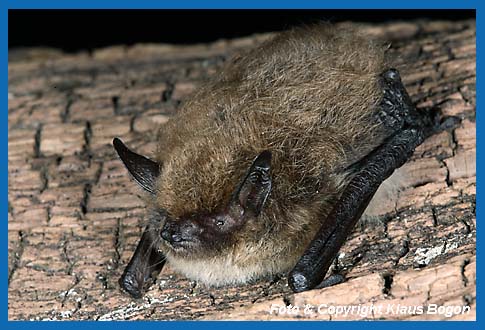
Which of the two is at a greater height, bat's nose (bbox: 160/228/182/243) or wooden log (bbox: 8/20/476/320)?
wooden log (bbox: 8/20/476/320)

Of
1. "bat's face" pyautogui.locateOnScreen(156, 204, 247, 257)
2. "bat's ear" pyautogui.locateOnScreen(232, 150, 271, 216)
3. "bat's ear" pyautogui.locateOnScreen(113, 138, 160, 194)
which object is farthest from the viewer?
"bat's ear" pyautogui.locateOnScreen(113, 138, 160, 194)

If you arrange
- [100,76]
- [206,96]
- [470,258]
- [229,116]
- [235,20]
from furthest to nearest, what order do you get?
[235,20], [100,76], [206,96], [229,116], [470,258]

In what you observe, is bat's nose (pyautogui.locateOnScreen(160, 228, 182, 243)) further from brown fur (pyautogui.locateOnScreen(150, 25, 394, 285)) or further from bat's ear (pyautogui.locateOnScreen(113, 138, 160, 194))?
bat's ear (pyautogui.locateOnScreen(113, 138, 160, 194))

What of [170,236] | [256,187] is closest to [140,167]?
[170,236]

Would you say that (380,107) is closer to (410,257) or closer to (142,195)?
(410,257)

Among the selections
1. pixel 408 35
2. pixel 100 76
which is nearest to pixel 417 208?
pixel 408 35

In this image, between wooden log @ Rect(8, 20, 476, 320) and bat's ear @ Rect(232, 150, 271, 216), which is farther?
wooden log @ Rect(8, 20, 476, 320)

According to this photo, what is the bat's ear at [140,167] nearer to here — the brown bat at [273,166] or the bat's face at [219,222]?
the brown bat at [273,166]

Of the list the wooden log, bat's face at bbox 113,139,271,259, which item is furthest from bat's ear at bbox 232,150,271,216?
the wooden log
